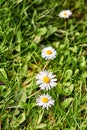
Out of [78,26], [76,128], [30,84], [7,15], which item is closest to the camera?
[76,128]

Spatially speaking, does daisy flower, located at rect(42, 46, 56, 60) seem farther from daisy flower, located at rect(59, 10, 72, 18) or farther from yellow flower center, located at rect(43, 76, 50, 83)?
daisy flower, located at rect(59, 10, 72, 18)

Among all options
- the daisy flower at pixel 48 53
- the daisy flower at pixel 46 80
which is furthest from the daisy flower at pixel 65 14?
the daisy flower at pixel 46 80

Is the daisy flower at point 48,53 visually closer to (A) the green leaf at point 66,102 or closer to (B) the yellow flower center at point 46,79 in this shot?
(B) the yellow flower center at point 46,79

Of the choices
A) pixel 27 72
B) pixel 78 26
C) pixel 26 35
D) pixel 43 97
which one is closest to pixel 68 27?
pixel 78 26

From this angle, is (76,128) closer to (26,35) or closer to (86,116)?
(86,116)

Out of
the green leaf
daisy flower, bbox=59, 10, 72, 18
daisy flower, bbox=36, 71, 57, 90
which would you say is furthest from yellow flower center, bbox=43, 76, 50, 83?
daisy flower, bbox=59, 10, 72, 18
